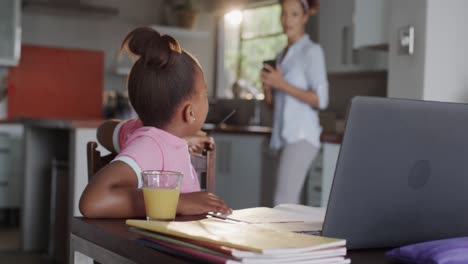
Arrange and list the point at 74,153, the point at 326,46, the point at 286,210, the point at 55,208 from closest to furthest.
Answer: the point at 286,210
the point at 74,153
the point at 55,208
the point at 326,46

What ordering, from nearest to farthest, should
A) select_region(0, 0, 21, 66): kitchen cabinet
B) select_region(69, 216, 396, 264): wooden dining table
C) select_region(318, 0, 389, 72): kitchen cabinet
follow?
select_region(69, 216, 396, 264): wooden dining table → select_region(318, 0, 389, 72): kitchen cabinet → select_region(0, 0, 21, 66): kitchen cabinet

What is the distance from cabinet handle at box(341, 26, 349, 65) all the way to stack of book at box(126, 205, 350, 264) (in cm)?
414

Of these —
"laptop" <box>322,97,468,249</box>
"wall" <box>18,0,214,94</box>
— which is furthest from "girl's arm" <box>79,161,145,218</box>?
"wall" <box>18,0,214,94</box>

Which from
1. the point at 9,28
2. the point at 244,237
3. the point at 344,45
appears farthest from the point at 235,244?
the point at 9,28

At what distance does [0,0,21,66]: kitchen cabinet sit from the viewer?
597 cm

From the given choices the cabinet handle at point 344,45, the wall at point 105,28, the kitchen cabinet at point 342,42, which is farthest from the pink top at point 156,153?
the wall at point 105,28

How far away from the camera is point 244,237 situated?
35.2 inches

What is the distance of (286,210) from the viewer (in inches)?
58.4

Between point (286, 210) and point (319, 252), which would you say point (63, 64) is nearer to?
point (286, 210)

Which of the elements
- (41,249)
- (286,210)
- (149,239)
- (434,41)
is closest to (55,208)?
(41,249)

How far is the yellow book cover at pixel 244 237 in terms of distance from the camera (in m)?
0.84

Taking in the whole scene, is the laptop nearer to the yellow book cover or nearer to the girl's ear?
the yellow book cover

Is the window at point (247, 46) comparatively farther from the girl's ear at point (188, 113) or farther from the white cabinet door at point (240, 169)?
the girl's ear at point (188, 113)

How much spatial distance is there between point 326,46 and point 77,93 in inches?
107
